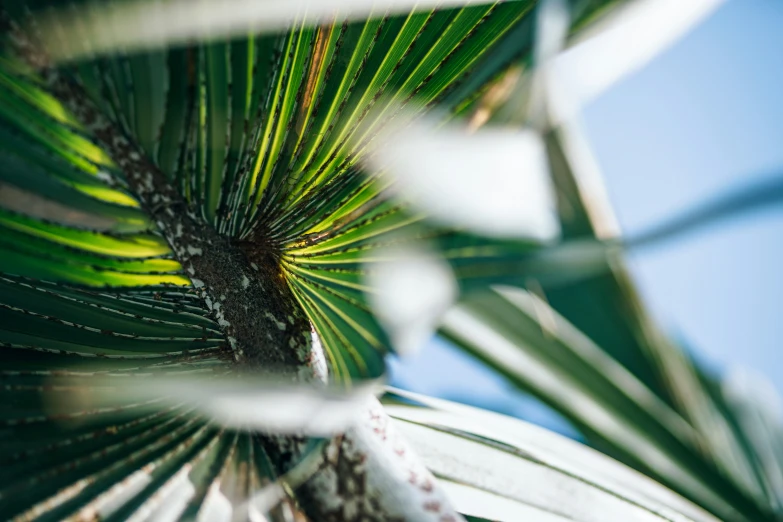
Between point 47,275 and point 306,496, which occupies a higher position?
point 47,275

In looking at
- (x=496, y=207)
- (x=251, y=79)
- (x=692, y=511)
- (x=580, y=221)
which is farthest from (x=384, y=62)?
(x=692, y=511)

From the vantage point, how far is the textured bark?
26.3 inches

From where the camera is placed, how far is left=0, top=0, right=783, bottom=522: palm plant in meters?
0.65

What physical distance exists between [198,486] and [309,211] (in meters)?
0.48

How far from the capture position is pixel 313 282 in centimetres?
104

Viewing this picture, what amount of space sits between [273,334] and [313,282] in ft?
0.71

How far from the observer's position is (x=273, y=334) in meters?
0.83

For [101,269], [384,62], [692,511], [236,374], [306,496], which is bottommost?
[692,511]

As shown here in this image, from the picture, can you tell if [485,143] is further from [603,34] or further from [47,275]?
[47,275]

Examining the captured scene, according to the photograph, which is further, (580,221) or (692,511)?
(692,511)

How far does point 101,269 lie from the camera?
3.22 ft

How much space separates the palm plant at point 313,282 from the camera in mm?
647

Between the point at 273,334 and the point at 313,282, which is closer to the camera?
the point at 273,334

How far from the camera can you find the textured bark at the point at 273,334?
2.19 ft
